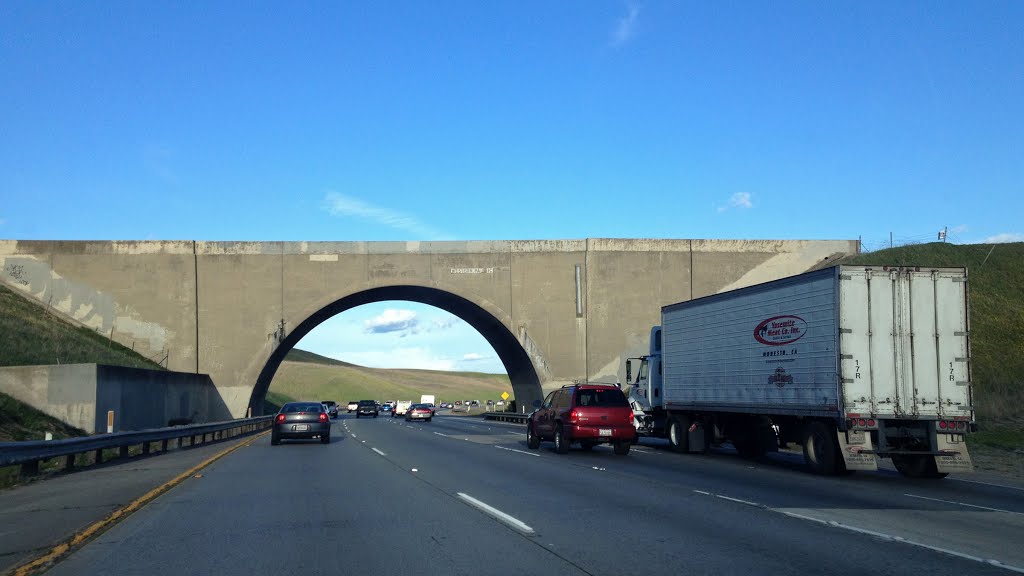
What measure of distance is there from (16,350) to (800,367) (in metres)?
33.7

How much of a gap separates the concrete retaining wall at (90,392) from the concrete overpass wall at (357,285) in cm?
1324

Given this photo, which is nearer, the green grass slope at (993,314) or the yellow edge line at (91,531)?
the yellow edge line at (91,531)

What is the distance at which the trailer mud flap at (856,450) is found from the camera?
55.3 ft

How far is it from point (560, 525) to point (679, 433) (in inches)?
616

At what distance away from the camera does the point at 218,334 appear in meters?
51.9

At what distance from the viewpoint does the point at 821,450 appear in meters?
18.0

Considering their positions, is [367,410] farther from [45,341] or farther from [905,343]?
[905,343]

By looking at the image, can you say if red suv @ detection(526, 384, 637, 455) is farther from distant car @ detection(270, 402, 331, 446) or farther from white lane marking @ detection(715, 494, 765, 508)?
white lane marking @ detection(715, 494, 765, 508)

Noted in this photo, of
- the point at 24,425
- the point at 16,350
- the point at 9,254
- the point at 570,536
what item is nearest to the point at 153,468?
the point at 24,425

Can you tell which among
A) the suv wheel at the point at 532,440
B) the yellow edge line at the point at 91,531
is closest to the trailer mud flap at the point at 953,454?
the suv wheel at the point at 532,440

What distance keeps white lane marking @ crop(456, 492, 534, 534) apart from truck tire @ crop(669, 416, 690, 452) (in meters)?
12.6

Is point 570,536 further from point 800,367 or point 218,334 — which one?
point 218,334

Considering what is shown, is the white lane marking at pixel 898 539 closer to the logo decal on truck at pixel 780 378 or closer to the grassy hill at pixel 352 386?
the logo decal on truck at pixel 780 378

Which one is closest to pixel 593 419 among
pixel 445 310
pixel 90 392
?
pixel 90 392
